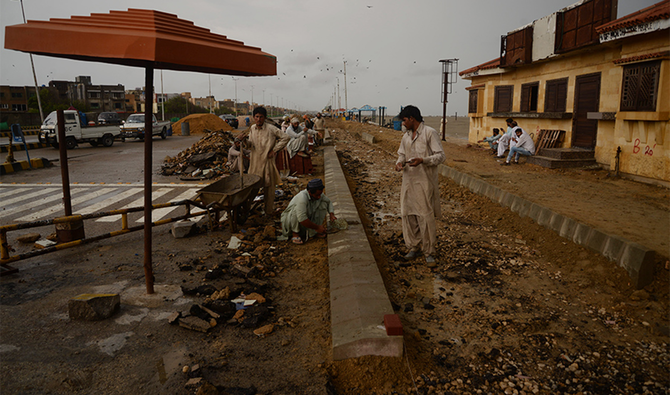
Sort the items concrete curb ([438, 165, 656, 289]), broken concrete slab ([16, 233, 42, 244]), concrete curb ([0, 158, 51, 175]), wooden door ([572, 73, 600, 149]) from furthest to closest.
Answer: concrete curb ([0, 158, 51, 175]) < wooden door ([572, 73, 600, 149]) < broken concrete slab ([16, 233, 42, 244]) < concrete curb ([438, 165, 656, 289])

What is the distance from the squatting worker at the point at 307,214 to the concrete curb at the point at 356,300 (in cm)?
36

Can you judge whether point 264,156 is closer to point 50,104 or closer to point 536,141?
point 536,141

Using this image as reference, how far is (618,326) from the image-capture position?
12.6 feet

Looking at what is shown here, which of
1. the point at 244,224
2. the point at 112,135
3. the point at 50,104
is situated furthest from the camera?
the point at 50,104

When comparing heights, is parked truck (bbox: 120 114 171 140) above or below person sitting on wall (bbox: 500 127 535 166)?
above

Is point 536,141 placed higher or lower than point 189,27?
lower

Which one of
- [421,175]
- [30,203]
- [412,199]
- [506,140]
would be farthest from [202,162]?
[506,140]

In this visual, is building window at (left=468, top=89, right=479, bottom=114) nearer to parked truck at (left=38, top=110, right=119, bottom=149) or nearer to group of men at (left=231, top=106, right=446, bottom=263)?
group of men at (left=231, top=106, right=446, bottom=263)

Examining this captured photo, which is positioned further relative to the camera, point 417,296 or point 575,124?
point 575,124

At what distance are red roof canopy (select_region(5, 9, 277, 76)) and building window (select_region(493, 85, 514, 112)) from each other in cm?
1662

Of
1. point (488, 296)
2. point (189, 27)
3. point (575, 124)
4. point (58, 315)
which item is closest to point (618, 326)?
point (488, 296)

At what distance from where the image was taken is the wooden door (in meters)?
12.4

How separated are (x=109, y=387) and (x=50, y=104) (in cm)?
5986

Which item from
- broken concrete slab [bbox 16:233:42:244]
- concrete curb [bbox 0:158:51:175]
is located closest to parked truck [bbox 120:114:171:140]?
concrete curb [bbox 0:158:51:175]
